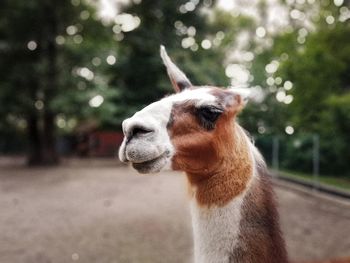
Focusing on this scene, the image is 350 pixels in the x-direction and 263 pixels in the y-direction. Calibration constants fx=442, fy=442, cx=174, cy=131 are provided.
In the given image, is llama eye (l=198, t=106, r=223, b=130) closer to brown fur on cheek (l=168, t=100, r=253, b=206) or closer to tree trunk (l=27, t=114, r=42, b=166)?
brown fur on cheek (l=168, t=100, r=253, b=206)

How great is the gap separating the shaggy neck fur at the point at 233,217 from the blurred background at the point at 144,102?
0.59 m

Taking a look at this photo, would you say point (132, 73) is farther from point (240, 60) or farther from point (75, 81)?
point (240, 60)

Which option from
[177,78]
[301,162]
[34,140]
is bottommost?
[301,162]

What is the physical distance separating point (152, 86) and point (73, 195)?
10.9 m

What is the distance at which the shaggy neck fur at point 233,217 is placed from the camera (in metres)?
2.17

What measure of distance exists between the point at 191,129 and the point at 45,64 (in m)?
20.1

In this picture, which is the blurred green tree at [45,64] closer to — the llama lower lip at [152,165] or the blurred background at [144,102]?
the blurred background at [144,102]

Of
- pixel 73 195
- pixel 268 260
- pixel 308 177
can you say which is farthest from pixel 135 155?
pixel 308 177

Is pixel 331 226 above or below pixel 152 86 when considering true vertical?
below

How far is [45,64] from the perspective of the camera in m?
21.0

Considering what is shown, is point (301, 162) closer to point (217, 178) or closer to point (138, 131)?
point (217, 178)

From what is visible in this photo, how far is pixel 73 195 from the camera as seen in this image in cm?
1284

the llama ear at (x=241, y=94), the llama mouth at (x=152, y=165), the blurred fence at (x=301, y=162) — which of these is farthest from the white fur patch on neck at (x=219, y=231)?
the blurred fence at (x=301, y=162)

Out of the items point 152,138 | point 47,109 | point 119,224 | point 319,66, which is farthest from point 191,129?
point 47,109
